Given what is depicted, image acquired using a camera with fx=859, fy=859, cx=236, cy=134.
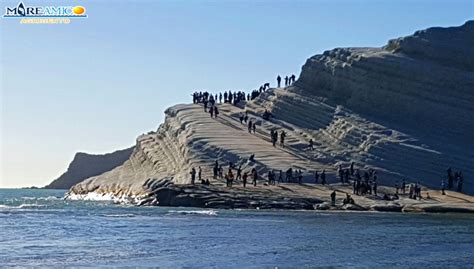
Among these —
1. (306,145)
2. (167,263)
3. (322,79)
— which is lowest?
(167,263)

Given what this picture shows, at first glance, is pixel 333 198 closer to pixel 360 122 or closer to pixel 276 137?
pixel 276 137

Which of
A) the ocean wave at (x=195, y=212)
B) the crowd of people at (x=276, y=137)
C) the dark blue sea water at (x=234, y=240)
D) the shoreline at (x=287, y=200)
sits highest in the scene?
the crowd of people at (x=276, y=137)

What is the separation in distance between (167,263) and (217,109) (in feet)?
203

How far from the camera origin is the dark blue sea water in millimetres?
29469

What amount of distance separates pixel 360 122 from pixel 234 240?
4571 centimetres

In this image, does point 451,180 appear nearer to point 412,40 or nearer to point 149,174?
point 412,40

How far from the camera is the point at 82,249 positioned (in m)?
32.6

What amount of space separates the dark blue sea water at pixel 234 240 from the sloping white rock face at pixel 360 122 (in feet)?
65.6

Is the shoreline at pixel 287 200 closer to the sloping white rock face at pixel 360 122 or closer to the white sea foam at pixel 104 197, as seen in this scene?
the sloping white rock face at pixel 360 122

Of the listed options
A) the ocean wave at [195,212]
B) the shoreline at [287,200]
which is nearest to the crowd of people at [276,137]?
the shoreline at [287,200]

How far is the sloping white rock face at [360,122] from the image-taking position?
74.8 meters

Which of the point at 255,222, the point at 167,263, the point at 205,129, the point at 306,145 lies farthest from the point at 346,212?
the point at 167,263

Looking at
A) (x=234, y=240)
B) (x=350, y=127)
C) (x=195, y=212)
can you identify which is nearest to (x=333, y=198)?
(x=195, y=212)

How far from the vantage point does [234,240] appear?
119 ft
